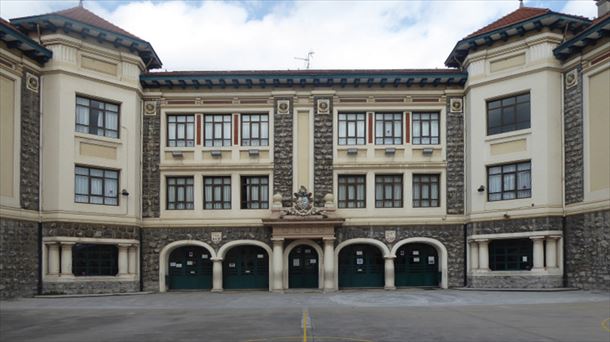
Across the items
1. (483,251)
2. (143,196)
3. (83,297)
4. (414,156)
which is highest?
(414,156)

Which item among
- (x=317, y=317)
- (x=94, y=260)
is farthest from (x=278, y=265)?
(x=317, y=317)

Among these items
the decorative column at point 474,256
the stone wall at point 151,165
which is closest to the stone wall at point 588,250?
the decorative column at point 474,256

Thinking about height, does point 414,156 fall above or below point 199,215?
above

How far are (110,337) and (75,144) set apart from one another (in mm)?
14600

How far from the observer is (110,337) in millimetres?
13398

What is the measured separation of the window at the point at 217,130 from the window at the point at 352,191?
558 centimetres

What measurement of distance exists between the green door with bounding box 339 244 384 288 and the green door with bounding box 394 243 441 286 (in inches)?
34.2

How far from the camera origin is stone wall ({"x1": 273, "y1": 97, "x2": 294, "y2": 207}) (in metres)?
28.9

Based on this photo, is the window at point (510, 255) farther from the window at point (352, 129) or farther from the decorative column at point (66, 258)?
the decorative column at point (66, 258)

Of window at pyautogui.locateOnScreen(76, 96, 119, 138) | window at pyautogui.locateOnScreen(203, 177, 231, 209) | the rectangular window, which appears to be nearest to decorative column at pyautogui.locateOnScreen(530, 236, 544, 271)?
the rectangular window

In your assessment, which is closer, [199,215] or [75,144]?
[75,144]

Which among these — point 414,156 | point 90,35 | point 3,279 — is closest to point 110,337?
point 3,279

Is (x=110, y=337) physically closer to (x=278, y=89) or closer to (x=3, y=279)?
(x=3, y=279)

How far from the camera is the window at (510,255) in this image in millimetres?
26203
